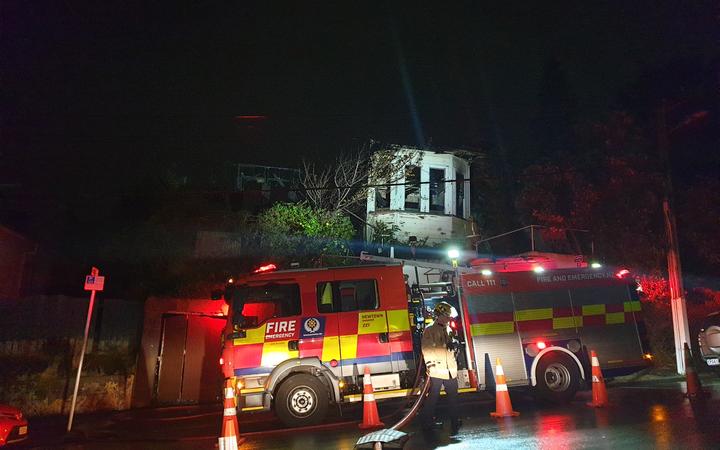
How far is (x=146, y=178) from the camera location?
18.1 metres

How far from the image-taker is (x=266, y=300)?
9.06 metres

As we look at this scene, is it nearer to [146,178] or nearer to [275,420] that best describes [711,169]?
[275,420]

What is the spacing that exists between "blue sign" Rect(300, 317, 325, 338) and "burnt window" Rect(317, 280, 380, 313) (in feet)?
0.76

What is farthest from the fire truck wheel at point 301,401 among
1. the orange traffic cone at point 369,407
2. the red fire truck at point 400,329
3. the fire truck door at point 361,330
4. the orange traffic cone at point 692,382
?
the orange traffic cone at point 692,382

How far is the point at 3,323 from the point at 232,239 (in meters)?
6.64

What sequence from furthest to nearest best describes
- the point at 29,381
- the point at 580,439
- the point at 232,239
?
the point at 232,239, the point at 29,381, the point at 580,439

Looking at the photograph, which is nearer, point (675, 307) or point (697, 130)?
point (675, 307)

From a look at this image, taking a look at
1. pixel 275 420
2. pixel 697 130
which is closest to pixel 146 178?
pixel 275 420

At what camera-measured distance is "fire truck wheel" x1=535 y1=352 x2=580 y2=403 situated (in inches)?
376

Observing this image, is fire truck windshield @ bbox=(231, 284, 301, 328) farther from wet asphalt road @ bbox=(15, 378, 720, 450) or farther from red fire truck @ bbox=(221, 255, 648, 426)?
wet asphalt road @ bbox=(15, 378, 720, 450)

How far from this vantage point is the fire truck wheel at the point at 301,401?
8406 mm

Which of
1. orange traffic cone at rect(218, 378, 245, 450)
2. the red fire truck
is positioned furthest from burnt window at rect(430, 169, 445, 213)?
orange traffic cone at rect(218, 378, 245, 450)

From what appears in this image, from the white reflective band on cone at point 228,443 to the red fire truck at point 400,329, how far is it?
2.17 meters

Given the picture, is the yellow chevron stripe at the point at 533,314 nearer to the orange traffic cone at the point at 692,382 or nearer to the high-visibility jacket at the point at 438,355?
the orange traffic cone at the point at 692,382
